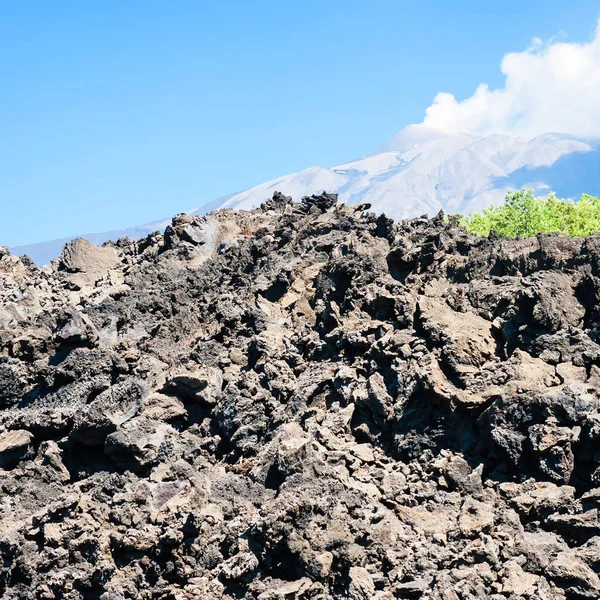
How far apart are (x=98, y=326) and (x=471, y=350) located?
10.0m

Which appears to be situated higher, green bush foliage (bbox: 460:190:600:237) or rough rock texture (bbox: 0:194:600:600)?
green bush foliage (bbox: 460:190:600:237)

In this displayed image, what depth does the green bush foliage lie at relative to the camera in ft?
137

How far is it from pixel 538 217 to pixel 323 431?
35.7m

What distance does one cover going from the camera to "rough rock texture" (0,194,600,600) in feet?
35.7

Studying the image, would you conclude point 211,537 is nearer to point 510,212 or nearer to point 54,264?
point 54,264

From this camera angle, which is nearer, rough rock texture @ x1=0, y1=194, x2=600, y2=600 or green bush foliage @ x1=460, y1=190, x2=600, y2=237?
rough rock texture @ x1=0, y1=194, x2=600, y2=600

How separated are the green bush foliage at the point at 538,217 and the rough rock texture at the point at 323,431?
2447 centimetres

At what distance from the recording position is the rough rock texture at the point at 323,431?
428 inches

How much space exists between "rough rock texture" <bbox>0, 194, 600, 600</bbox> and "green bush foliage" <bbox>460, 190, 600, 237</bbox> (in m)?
24.5

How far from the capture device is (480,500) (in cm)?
1177

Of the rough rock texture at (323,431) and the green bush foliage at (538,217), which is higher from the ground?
the green bush foliage at (538,217)

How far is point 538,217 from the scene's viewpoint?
149ft

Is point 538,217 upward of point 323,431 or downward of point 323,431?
upward

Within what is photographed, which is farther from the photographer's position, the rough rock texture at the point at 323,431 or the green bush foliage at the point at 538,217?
the green bush foliage at the point at 538,217
